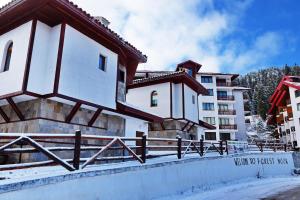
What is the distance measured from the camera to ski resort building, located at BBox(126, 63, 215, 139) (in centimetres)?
2111

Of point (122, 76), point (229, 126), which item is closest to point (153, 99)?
point (122, 76)

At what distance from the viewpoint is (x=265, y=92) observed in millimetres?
85562

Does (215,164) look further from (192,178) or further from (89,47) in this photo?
(89,47)

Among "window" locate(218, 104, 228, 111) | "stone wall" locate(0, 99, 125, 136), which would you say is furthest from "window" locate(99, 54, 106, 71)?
"window" locate(218, 104, 228, 111)

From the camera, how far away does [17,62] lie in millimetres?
10633

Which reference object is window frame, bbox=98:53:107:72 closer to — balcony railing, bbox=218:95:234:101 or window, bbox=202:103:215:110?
window, bbox=202:103:215:110

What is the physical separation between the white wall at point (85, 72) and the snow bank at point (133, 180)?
407 cm

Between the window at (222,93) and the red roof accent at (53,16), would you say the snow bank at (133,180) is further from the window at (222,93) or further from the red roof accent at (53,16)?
the window at (222,93)

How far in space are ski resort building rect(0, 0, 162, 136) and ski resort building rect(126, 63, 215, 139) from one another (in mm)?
8691

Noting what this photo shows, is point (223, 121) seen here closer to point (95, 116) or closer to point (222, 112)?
point (222, 112)

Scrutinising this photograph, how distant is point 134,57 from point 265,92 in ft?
262

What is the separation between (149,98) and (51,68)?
40.9ft

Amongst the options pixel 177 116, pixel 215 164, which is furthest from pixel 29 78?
pixel 177 116

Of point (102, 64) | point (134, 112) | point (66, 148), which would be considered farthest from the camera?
point (134, 112)
